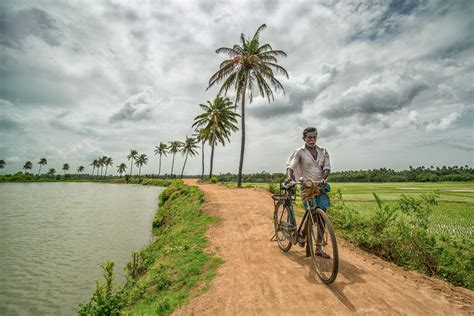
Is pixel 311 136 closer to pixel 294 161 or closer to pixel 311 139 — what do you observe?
pixel 311 139

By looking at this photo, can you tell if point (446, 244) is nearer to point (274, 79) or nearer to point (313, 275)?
point (313, 275)

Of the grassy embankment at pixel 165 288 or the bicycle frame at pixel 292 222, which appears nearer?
the grassy embankment at pixel 165 288

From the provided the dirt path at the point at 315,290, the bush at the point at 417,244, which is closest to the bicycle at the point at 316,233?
the dirt path at the point at 315,290

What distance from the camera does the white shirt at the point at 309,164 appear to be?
5035 millimetres

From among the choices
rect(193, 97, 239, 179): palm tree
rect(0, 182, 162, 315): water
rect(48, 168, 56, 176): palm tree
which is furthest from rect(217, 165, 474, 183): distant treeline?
rect(48, 168, 56, 176): palm tree

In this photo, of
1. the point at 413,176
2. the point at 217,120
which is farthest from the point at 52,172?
the point at 413,176

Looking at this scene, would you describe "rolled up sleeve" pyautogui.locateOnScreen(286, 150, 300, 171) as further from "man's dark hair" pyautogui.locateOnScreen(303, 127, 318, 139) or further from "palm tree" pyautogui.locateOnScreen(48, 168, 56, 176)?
"palm tree" pyautogui.locateOnScreen(48, 168, 56, 176)

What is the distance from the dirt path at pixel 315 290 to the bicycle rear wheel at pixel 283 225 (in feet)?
0.64

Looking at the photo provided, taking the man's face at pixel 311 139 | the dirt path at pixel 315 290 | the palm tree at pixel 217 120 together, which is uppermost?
the palm tree at pixel 217 120

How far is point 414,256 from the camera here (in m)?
5.85

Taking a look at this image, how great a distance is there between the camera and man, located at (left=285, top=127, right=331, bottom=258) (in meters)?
5.03

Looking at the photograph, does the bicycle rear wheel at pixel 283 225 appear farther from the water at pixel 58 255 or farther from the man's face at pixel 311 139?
the water at pixel 58 255

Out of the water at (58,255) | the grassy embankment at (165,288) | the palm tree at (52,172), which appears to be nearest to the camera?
the grassy embankment at (165,288)

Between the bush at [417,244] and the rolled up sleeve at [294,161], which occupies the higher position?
the rolled up sleeve at [294,161]
